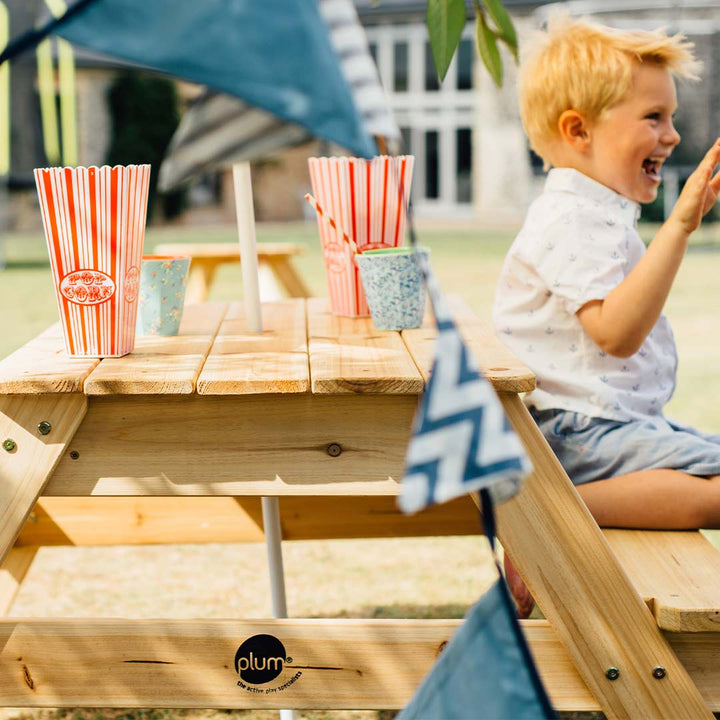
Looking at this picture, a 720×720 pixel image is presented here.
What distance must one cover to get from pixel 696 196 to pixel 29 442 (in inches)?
42.6

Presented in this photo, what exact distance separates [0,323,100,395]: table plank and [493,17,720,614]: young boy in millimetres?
890

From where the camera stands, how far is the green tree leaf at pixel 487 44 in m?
1.38

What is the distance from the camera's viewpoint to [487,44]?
4.57ft

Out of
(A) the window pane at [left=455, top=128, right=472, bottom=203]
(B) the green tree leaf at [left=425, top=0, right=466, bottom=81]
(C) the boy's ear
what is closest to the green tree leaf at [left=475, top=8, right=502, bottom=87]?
(B) the green tree leaf at [left=425, top=0, right=466, bottom=81]

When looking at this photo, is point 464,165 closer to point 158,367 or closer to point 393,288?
point 393,288

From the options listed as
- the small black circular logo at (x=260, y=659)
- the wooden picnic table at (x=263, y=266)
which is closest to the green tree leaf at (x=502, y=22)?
the small black circular logo at (x=260, y=659)

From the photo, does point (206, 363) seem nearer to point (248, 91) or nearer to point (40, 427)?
point (40, 427)

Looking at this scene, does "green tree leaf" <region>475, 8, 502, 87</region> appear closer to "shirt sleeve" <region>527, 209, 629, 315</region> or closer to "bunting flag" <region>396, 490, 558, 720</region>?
"shirt sleeve" <region>527, 209, 629, 315</region>

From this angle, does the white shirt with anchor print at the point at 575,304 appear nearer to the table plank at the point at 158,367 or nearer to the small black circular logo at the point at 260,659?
the table plank at the point at 158,367

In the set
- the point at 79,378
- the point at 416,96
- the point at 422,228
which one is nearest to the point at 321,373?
the point at 79,378

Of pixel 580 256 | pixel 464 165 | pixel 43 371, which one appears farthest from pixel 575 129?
pixel 464 165

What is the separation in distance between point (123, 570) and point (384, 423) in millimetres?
1799

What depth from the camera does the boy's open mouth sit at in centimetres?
214

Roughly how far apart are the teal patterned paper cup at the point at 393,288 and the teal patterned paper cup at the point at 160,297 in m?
0.33
